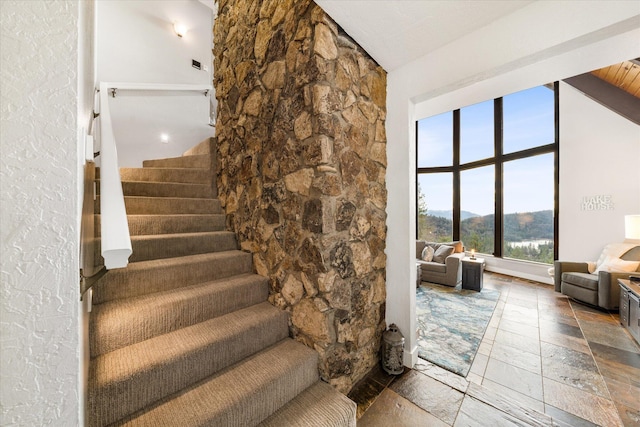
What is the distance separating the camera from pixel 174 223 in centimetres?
212

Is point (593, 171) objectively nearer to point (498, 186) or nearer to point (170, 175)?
point (498, 186)

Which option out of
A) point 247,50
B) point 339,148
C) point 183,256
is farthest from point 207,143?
point 339,148

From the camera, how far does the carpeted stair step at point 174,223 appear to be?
6.41 ft

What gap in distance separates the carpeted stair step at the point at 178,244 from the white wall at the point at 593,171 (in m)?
5.72

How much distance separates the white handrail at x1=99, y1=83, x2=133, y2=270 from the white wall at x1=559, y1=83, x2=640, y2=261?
6217 mm

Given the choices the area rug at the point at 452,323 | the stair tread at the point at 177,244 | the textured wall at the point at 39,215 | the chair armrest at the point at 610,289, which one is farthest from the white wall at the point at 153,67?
the chair armrest at the point at 610,289

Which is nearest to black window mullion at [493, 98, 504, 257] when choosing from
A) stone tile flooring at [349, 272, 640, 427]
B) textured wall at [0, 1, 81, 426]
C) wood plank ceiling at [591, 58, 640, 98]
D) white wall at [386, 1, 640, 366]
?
wood plank ceiling at [591, 58, 640, 98]

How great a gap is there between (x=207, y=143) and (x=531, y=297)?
5.26m

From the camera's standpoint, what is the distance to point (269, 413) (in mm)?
1292

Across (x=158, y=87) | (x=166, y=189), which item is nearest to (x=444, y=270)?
(x=166, y=189)

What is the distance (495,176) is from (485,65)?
487 cm

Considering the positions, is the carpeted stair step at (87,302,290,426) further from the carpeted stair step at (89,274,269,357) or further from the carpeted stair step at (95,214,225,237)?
the carpeted stair step at (95,214,225,237)

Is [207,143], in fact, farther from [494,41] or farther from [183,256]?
[494,41]

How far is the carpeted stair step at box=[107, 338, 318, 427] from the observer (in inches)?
42.7
